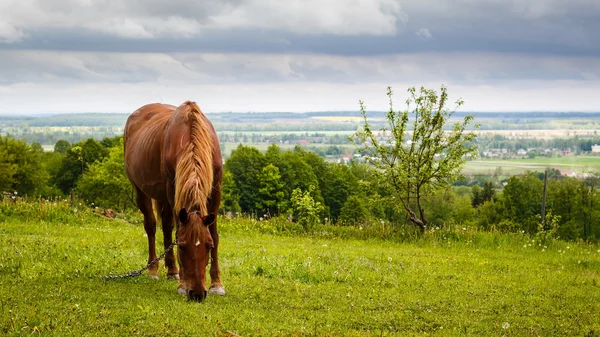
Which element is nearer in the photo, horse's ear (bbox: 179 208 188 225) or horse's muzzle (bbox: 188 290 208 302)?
horse's ear (bbox: 179 208 188 225)

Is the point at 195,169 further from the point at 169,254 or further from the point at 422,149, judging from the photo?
the point at 422,149

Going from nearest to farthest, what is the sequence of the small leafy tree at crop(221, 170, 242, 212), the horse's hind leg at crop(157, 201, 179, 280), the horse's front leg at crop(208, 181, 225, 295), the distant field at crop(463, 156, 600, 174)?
the horse's front leg at crop(208, 181, 225, 295)
the horse's hind leg at crop(157, 201, 179, 280)
the small leafy tree at crop(221, 170, 242, 212)
the distant field at crop(463, 156, 600, 174)

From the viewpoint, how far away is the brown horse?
8320mm

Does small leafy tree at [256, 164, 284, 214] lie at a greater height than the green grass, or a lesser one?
lesser

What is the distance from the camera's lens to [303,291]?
10391mm

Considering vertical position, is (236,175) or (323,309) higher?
(323,309)

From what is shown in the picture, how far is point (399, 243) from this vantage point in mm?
19578

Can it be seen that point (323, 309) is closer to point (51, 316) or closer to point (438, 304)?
point (438, 304)

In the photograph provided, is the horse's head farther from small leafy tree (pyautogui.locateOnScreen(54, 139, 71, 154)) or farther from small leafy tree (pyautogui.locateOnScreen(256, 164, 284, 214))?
small leafy tree (pyautogui.locateOnScreen(54, 139, 71, 154))

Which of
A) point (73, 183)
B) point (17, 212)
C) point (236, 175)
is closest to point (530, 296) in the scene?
point (17, 212)

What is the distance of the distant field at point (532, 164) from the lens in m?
121

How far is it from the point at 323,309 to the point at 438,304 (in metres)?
1.96

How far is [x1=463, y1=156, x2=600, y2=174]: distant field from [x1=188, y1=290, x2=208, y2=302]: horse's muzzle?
112147 mm

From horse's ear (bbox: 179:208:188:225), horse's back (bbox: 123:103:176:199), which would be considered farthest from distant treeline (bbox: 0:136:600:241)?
horse's ear (bbox: 179:208:188:225)
